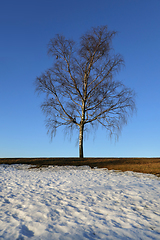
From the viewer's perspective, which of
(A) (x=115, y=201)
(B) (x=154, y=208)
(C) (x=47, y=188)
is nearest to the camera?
(B) (x=154, y=208)

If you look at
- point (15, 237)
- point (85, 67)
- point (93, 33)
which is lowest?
point (15, 237)

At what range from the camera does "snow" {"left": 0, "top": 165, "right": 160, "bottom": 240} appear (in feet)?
12.0

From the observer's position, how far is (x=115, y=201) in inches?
219

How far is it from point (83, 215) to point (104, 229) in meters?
0.75

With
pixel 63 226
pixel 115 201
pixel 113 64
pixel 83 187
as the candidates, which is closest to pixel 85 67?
pixel 113 64

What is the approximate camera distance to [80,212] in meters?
4.64

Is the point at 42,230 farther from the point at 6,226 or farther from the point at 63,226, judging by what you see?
the point at 6,226

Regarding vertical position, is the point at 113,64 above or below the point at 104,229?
above

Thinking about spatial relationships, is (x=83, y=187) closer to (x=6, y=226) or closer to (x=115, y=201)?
(x=115, y=201)

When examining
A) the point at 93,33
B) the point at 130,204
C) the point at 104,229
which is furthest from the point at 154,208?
the point at 93,33

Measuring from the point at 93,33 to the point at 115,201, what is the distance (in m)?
17.4

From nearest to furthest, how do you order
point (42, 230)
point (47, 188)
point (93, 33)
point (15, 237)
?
1. point (15, 237)
2. point (42, 230)
3. point (47, 188)
4. point (93, 33)

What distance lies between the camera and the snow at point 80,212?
3652 mm

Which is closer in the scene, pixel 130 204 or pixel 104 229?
pixel 104 229
